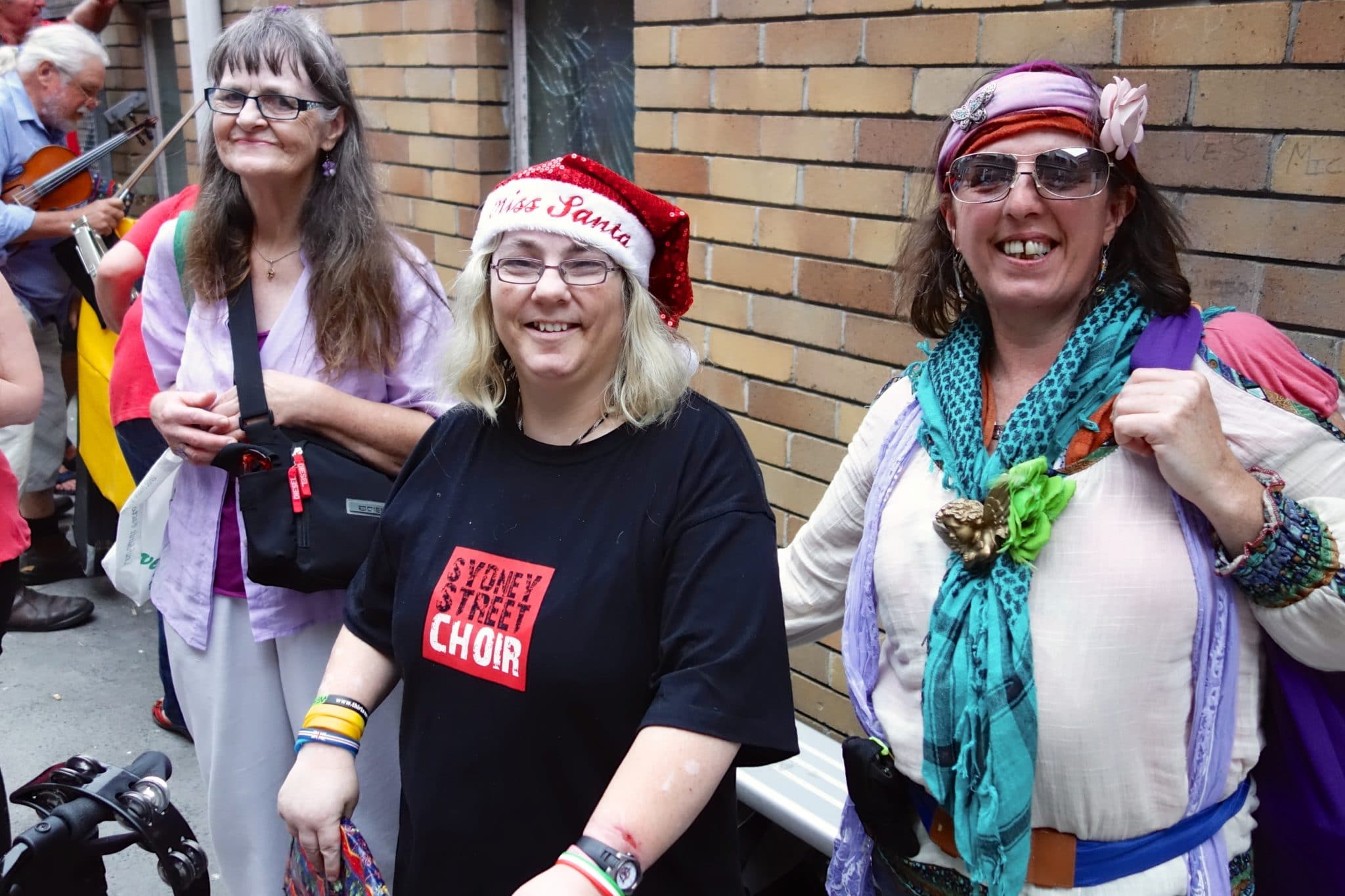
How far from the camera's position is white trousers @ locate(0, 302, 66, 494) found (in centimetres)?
484

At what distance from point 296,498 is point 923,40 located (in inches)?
71.3

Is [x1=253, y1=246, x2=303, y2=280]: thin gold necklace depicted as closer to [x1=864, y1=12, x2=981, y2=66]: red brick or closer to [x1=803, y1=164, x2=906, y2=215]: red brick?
[x1=803, y1=164, x2=906, y2=215]: red brick

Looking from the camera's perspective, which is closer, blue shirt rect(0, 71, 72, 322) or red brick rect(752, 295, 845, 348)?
red brick rect(752, 295, 845, 348)

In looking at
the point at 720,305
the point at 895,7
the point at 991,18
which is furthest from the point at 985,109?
the point at 720,305

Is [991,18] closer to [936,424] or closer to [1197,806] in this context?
[936,424]

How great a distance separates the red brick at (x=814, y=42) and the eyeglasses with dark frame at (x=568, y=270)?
1.50m

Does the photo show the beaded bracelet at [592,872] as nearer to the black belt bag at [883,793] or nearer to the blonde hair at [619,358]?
the black belt bag at [883,793]

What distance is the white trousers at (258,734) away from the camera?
2332mm

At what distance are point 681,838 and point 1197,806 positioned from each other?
2.38 feet

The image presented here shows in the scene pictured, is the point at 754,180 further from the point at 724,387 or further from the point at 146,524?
the point at 146,524

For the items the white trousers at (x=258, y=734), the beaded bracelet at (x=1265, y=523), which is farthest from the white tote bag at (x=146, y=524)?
→ the beaded bracelet at (x=1265, y=523)

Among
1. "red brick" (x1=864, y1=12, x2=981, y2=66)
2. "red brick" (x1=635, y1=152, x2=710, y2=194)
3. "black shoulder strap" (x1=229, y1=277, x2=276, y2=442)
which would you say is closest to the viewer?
"black shoulder strap" (x1=229, y1=277, x2=276, y2=442)

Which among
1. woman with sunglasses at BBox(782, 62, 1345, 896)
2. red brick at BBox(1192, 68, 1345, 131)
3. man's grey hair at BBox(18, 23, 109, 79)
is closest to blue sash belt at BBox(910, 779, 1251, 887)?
woman with sunglasses at BBox(782, 62, 1345, 896)

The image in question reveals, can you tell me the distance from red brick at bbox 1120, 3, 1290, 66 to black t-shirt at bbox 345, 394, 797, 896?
1.32m
